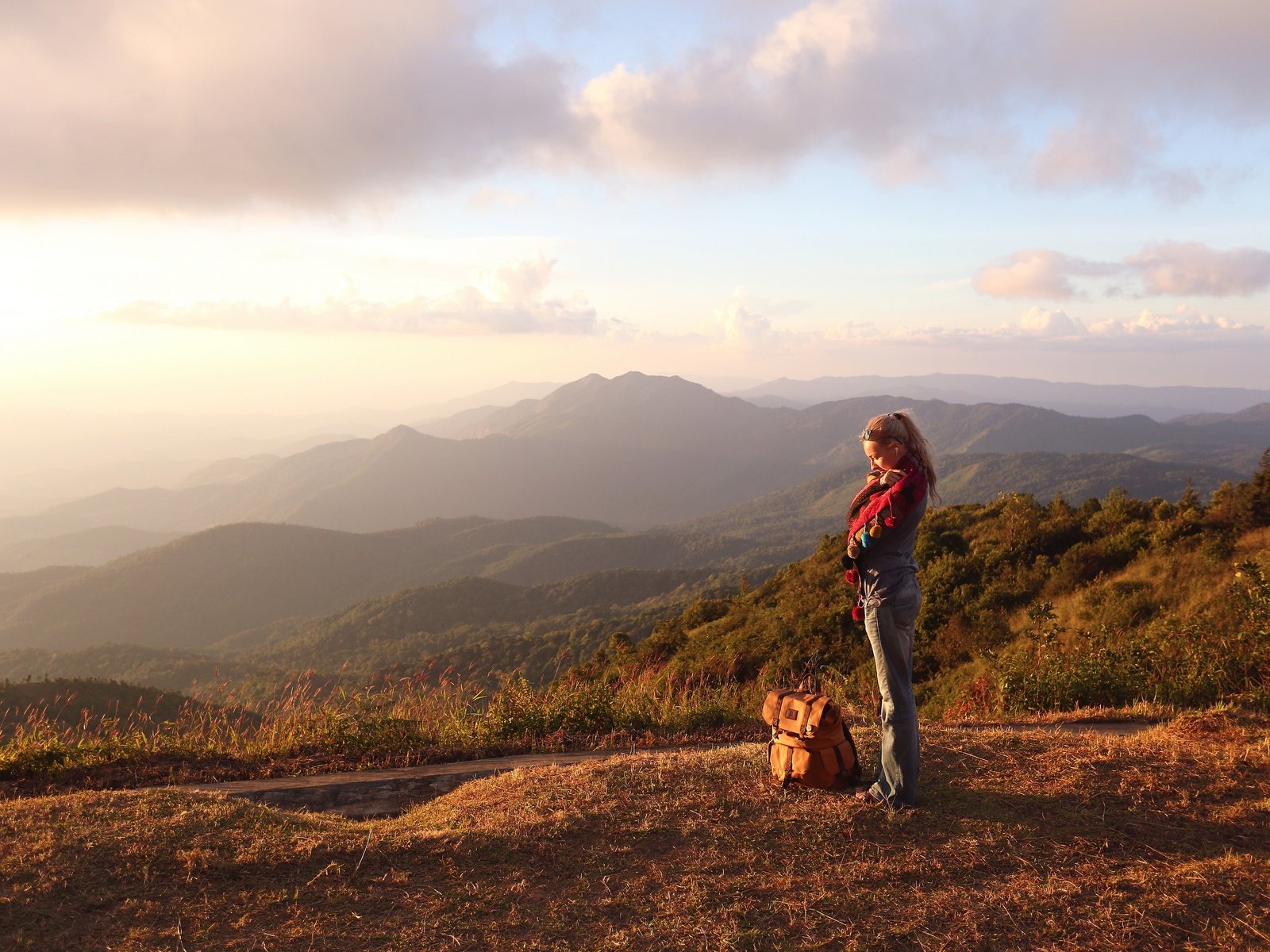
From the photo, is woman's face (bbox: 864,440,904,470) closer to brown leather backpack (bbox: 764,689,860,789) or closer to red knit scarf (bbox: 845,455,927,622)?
red knit scarf (bbox: 845,455,927,622)

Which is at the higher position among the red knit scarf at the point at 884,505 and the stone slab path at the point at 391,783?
the red knit scarf at the point at 884,505

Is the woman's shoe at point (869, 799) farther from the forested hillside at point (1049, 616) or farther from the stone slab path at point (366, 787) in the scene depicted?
the stone slab path at point (366, 787)

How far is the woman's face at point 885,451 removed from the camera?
14.5 feet

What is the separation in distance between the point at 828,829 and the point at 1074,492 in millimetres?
164715

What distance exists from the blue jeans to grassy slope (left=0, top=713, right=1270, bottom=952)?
0.23 meters

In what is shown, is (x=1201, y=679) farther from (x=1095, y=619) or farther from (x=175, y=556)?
(x=175, y=556)

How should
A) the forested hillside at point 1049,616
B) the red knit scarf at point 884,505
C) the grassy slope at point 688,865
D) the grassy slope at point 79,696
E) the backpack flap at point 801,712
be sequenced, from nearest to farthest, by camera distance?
the grassy slope at point 688,865
the red knit scarf at point 884,505
the backpack flap at point 801,712
the forested hillside at point 1049,616
the grassy slope at point 79,696

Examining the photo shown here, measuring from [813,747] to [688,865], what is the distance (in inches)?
47.0

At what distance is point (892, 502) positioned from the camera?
427cm

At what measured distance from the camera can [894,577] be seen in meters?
4.35

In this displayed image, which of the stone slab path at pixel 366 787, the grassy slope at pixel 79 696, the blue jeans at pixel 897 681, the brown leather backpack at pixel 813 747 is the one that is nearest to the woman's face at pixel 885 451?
the blue jeans at pixel 897 681

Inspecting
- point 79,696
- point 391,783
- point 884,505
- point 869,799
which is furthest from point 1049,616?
point 79,696

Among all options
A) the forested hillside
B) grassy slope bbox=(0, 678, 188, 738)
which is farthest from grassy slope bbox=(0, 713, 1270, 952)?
grassy slope bbox=(0, 678, 188, 738)

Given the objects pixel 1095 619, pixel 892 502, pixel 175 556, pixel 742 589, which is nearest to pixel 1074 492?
pixel 742 589
